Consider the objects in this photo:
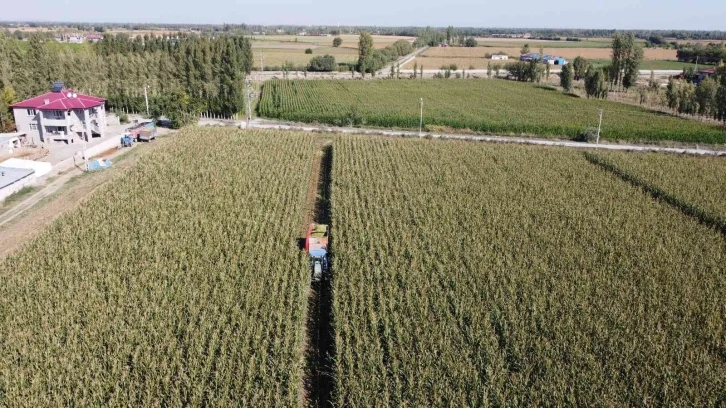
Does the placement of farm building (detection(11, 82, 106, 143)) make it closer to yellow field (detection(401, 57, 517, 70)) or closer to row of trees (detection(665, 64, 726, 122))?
row of trees (detection(665, 64, 726, 122))

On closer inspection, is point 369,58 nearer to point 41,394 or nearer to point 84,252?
point 84,252

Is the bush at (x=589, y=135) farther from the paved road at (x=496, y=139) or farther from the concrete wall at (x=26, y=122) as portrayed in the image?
the concrete wall at (x=26, y=122)

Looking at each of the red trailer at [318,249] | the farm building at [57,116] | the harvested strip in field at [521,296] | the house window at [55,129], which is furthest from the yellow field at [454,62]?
the red trailer at [318,249]

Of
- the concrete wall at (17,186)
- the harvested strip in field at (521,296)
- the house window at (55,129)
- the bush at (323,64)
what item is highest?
the bush at (323,64)

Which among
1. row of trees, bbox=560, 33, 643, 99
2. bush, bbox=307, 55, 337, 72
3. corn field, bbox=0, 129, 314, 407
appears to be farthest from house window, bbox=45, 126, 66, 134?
bush, bbox=307, 55, 337, 72

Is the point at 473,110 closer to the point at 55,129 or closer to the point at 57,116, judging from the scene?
the point at 57,116

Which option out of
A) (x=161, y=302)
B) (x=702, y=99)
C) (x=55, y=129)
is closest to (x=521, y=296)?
(x=161, y=302)

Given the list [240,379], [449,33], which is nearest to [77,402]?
[240,379]

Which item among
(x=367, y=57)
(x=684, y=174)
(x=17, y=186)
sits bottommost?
(x=17, y=186)
